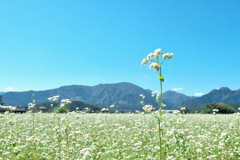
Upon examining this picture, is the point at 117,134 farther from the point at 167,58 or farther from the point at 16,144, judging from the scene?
the point at 167,58

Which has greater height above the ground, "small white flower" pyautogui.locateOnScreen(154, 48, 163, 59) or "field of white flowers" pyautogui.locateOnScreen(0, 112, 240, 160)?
"small white flower" pyautogui.locateOnScreen(154, 48, 163, 59)

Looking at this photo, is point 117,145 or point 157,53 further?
point 117,145

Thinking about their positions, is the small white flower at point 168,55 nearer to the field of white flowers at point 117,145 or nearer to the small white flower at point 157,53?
the small white flower at point 157,53

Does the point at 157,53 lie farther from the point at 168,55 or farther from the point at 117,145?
the point at 117,145

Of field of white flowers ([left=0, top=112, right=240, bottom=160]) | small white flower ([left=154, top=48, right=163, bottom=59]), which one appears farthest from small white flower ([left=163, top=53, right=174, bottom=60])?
field of white flowers ([left=0, top=112, right=240, bottom=160])

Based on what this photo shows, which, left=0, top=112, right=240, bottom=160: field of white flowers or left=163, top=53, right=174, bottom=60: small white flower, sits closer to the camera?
left=163, top=53, right=174, bottom=60: small white flower

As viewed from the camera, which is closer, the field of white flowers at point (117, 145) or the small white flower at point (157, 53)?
the small white flower at point (157, 53)

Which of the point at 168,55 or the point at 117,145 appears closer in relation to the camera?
the point at 168,55

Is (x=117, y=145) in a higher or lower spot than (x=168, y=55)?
lower

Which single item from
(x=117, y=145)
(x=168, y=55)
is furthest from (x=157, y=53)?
(x=117, y=145)

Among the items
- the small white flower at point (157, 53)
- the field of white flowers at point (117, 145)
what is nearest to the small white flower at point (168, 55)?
the small white flower at point (157, 53)

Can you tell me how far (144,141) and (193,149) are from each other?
3.40 m

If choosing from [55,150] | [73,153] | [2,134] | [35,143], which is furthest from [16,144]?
[2,134]

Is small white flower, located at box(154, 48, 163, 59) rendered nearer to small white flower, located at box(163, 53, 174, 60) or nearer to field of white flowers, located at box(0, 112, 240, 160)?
small white flower, located at box(163, 53, 174, 60)
